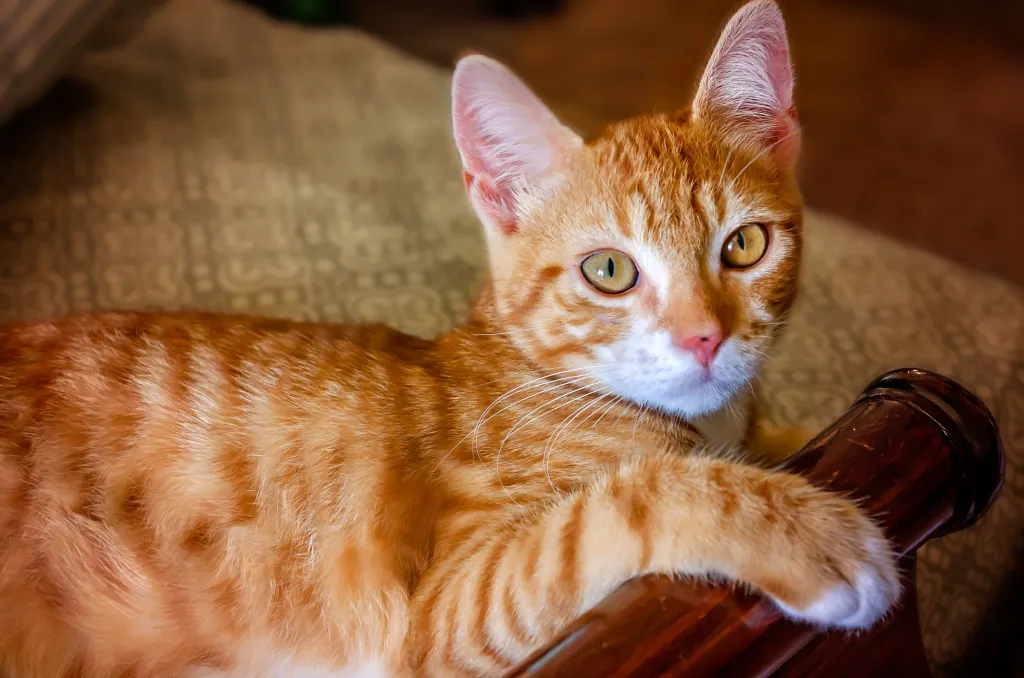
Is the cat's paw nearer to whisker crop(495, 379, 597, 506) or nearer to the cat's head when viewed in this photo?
the cat's head

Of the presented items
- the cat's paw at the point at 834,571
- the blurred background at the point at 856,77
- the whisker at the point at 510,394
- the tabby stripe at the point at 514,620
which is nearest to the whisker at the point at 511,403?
the whisker at the point at 510,394

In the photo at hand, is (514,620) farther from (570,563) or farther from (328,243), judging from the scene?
(328,243)

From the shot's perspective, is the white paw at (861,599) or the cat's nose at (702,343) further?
the cat's nose at (702,343)

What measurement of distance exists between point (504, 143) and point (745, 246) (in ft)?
1.23

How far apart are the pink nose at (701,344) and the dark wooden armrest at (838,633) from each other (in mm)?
163

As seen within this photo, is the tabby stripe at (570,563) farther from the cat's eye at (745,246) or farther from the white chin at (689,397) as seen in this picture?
the cat's eye at (745,246)

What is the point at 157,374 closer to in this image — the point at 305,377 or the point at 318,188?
the point at 305,377

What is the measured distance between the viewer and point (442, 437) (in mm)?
1067

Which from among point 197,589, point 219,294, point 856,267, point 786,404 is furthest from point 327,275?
point 856,267

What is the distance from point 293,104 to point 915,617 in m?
1.87

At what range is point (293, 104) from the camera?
2.15m

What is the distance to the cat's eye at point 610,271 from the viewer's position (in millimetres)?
1053

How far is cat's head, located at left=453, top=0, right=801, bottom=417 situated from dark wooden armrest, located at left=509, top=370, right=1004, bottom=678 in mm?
200

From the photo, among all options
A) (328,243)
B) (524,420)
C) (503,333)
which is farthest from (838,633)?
(328,243)
